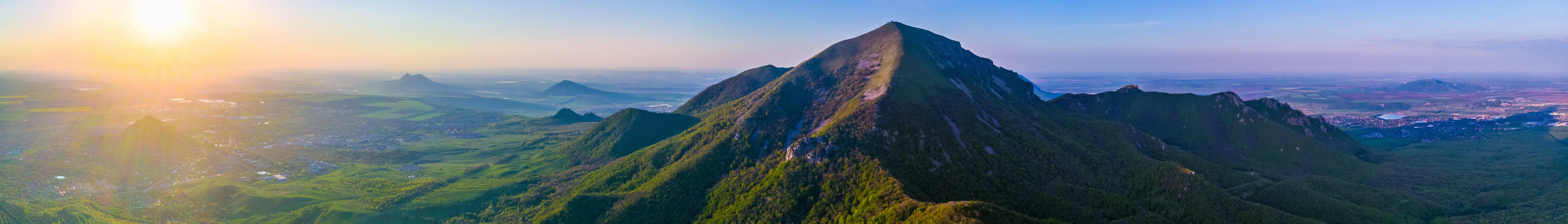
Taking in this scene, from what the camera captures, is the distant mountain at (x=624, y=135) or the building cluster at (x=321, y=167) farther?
the distant mountain at (x=624, y=135)

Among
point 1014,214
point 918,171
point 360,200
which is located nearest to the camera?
point 1014,214

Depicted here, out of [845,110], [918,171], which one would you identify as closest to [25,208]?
[845,110]

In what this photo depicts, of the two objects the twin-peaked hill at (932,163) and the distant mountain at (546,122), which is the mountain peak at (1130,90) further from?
the distant mountain at (546,122)

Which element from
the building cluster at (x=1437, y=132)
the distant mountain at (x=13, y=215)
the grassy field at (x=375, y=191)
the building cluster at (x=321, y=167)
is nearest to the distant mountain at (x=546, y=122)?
the grassy field at (x=375, y=191)

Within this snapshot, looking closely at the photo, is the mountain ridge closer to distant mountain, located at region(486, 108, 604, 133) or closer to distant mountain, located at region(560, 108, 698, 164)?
distant mountain, located at region(560, 108, 698, 164)

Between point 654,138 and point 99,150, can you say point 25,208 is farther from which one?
point 654,138

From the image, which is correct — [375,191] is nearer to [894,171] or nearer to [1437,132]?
[894,171]

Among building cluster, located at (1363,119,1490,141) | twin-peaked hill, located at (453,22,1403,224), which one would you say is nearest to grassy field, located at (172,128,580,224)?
twin-peaked hill, located at (453,22,1403,224)

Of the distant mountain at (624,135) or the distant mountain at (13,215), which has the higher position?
the distant mountain at (624,135)
